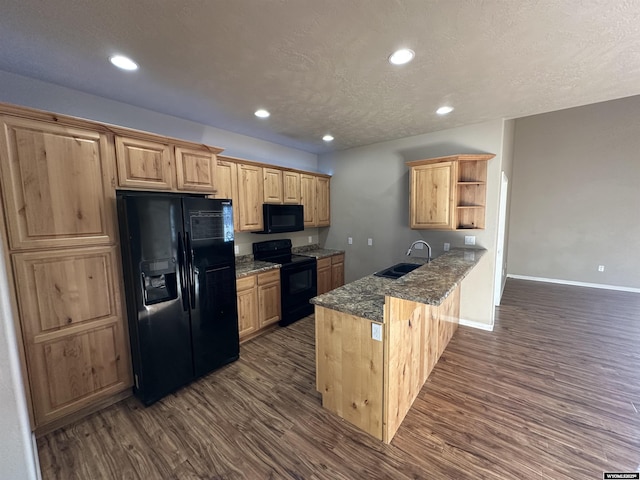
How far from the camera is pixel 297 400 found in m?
2.27

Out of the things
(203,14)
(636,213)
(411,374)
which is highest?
(203,14)

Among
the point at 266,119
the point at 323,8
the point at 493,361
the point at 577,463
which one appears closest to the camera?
the point at 323,8

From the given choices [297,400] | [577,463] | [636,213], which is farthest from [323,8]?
[636,213]

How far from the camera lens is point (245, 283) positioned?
10.4 ft

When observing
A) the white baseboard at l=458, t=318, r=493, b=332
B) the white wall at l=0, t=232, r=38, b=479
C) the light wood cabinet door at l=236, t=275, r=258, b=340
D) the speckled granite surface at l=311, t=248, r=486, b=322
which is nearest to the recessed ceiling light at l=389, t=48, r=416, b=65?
the speckled granite surface at l=311, t=248, r=486, b=322

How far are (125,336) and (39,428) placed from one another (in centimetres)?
76

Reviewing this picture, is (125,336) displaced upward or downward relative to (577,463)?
upward

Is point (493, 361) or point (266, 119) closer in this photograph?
point (493, 361)

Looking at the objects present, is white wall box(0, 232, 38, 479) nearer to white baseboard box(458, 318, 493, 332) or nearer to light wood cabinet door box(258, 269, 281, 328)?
light wood cabinet door box(258, 269, 281, 328)

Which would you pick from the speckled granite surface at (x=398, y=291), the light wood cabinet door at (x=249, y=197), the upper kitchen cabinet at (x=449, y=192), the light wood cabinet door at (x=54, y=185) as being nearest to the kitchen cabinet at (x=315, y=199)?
the light wood cabinet door at (x=249, y=197)

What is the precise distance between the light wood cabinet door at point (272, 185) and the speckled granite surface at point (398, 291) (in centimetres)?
206

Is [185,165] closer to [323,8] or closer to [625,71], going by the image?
[323,8]

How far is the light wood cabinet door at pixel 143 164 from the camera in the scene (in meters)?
2.19

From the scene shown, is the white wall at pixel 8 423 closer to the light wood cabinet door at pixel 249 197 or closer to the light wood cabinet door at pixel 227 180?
the light wood cabinet door at pixel 227 180
